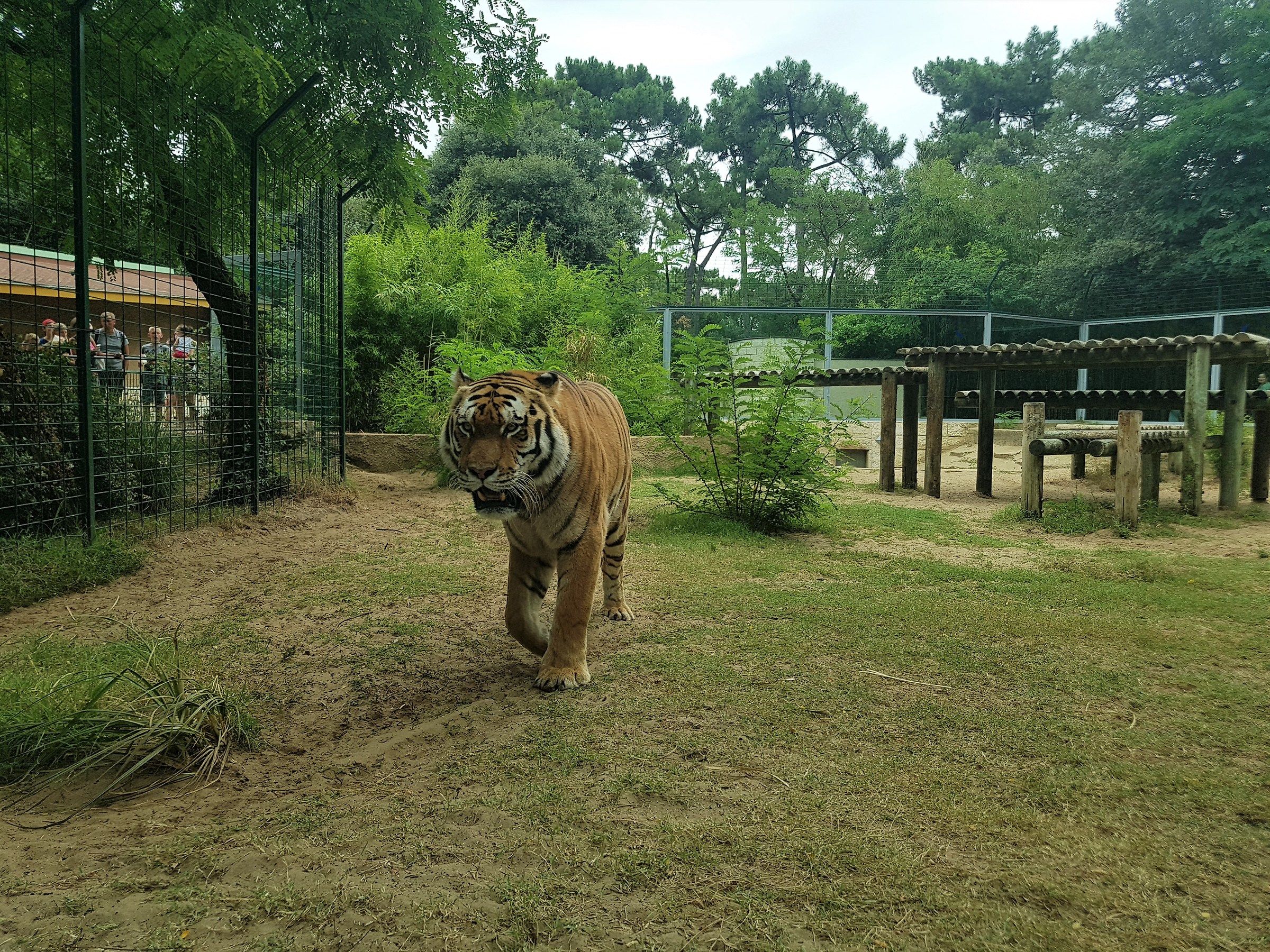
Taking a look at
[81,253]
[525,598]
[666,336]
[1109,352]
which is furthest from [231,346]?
[666,336]

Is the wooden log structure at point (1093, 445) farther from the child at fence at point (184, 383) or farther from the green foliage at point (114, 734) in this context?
the child at fence at point (184, 383)

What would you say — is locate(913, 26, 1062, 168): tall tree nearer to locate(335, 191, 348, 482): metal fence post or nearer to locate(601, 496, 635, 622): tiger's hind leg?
locate(335, 191, 348, 482): metal fence post

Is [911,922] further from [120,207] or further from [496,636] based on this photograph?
[120,207]

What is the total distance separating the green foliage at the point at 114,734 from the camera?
2.49 meters

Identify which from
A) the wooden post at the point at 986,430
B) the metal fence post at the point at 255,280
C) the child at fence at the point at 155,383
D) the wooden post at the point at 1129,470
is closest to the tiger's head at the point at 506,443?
the child at fence at the point at 155,383

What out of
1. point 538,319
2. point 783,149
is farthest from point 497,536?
point 783,149

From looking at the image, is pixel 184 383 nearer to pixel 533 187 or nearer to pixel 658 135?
pixel 533 187

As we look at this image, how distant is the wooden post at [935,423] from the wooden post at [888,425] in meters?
0.67

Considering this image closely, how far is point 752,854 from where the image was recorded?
215cm

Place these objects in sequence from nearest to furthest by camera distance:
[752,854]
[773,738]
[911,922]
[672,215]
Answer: [911,922] → [752,854] → [773,738] → [672,215]

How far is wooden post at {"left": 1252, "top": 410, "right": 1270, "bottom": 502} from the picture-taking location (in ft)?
30.9

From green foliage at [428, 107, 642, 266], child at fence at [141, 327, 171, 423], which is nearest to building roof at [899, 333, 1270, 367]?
Result: child at fence at [141, 327, 171, 423]

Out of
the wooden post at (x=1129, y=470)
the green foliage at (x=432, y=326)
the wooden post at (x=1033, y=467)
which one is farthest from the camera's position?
the green foliage at (x=432, y=326)

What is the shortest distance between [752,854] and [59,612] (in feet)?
13.1
